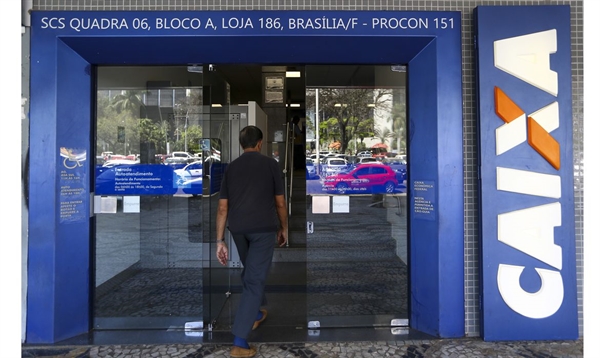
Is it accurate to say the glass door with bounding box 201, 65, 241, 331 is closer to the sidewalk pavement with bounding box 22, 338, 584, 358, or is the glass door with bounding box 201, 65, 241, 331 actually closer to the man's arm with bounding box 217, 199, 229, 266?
the sidewalk pavement with bounding box 22, 338, 584, 358

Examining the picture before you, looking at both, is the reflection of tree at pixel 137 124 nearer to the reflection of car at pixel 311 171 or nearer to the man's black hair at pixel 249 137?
the man's black hair at pixel 249 137

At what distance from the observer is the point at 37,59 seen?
362 cm

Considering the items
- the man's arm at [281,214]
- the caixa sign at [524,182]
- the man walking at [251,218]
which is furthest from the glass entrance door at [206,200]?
the caixa sign at [524,182]

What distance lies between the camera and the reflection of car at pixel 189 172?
13.8 ft

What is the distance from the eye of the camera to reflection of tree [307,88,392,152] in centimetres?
425

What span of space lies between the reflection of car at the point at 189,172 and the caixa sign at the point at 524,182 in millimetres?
2600

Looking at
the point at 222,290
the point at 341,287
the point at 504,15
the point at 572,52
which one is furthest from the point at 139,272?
the point at 572,52

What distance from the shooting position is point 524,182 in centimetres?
361

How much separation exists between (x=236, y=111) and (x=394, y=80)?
2.55m

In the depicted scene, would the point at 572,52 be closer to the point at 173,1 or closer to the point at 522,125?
the point at 522,125

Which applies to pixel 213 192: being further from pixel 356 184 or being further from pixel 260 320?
pixel 356 184

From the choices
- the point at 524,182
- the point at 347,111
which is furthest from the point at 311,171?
the point at 524,182

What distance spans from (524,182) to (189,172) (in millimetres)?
3015

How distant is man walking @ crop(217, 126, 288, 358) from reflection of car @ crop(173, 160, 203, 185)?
82cm
